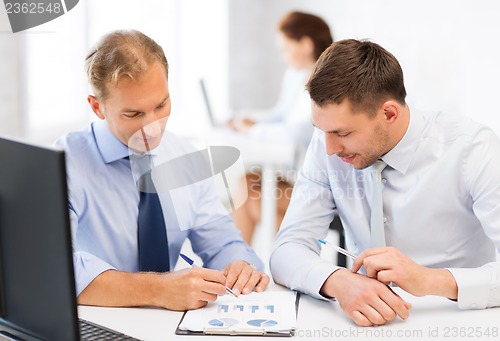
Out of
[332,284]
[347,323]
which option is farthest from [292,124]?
[347,323]

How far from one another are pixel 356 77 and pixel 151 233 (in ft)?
2.07

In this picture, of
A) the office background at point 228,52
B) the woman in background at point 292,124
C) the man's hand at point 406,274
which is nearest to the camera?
the man's hand at point 406,274

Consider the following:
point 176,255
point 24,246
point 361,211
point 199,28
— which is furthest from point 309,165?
point 199,28

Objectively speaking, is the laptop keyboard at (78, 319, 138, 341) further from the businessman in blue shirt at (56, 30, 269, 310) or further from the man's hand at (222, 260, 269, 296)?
the man's hand at (222, 260, 269, 296)

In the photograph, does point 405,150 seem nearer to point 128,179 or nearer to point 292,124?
point 128,179

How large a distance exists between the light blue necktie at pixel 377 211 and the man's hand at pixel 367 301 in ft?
0.91

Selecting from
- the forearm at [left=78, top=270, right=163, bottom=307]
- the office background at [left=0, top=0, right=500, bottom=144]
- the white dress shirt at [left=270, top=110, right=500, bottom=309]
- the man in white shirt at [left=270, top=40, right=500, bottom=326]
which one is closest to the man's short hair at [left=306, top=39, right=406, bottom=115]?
the man in white shirt at [left=270, top=40, right=500, bottom=326]

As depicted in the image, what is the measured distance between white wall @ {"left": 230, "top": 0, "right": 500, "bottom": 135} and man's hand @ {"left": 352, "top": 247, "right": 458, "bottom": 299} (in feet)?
8.30

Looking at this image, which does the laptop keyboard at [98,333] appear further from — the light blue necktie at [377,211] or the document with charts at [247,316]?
the light blue necktie at [377,211]

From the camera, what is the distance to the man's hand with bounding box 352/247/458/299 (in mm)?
1437

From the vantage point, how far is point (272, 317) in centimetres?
142

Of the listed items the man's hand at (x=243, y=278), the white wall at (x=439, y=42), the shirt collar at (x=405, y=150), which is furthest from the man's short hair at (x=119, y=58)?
the white wall at (x=439, y=42)

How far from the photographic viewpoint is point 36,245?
3.58ft

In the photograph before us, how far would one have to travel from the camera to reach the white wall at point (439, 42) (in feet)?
12.5
